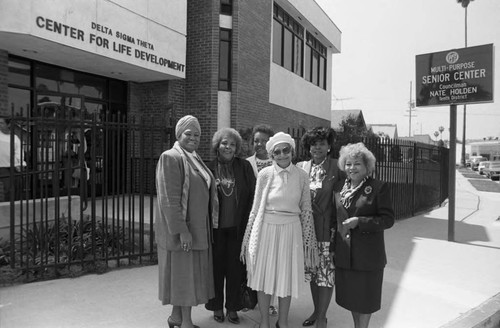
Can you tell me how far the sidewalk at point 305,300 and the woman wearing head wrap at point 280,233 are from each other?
578 mm

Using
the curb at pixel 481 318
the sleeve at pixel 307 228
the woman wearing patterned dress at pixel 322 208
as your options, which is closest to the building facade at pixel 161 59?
the woman wearing patterned dress at pixel 322 208

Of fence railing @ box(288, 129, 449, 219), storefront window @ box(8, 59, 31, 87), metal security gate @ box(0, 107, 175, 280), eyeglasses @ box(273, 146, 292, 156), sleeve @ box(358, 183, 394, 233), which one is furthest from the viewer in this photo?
fence railing @ box(288, 129, 449, 219)

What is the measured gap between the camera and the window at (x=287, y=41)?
14.6 metres

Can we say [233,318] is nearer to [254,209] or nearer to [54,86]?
[254,209]

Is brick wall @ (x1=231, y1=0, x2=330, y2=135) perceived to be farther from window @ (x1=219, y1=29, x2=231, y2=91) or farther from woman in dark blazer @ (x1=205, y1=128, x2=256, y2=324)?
woman in dark blazer @ (x1=205, y1=128, x2=256, y2=324)

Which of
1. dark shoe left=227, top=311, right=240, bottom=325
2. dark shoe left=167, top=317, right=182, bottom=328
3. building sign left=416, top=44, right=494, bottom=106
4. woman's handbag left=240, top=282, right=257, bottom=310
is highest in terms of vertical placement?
building sign left=416, top=44, right=494, bottom=106

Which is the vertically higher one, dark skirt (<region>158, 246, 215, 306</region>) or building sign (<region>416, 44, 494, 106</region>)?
building sign (<region>416, 44, 494, 106</region>)

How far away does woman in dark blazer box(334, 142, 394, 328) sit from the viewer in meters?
3.29

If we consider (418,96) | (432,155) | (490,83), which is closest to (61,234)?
(418,96)

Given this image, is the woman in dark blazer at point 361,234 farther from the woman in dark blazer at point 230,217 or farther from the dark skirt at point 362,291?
the woman in dark blazer at point 230,217

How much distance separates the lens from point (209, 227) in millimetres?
3529

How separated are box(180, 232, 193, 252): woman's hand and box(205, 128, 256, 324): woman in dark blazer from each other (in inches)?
17.3

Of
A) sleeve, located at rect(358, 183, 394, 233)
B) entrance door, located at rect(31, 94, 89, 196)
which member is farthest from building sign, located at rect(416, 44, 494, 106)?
entrance door, located at rect(31, 94, 89, 196)

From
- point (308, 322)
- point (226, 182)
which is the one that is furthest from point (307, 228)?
point (308, 322)
